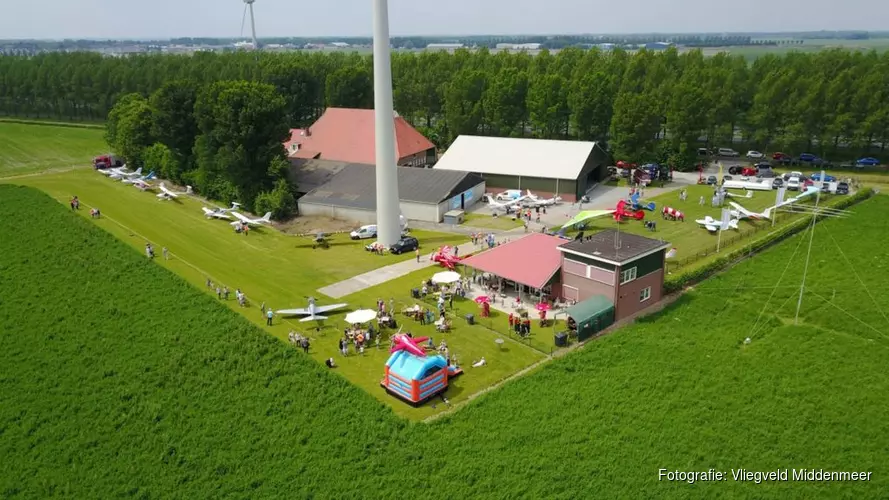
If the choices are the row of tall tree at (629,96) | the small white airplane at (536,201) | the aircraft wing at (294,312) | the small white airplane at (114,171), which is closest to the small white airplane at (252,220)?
the row of tall tree at (629,96)

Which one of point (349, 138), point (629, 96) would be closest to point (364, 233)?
point (349, 138)

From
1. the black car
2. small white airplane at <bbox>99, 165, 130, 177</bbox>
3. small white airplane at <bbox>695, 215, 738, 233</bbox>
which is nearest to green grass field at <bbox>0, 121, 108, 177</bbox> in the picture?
small white airplane at <bbox>99, 165, 130, 177</bbox>

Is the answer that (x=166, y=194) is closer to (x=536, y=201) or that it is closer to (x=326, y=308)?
(x=326, y=308)

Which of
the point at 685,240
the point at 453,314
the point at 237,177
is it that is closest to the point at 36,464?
the point at 453,314

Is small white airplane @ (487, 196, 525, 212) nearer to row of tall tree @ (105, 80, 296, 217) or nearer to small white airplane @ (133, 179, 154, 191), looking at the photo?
row of tall tree @ (105, 80, 296, 217)

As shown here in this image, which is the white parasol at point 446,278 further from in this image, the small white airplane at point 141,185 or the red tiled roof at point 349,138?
the small white airplane at point 141,185

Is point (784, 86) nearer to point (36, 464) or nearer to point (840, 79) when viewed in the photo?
point (840, 79)
